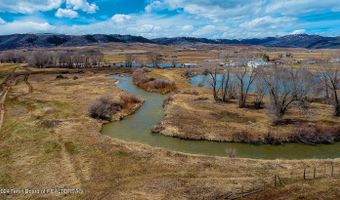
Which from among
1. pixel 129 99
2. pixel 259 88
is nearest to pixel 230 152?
pixel 259 88

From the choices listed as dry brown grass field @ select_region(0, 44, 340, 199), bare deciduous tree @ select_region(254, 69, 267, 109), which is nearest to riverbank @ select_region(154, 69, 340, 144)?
dry brown grass field @ select_region(0, 44, 340, 199)

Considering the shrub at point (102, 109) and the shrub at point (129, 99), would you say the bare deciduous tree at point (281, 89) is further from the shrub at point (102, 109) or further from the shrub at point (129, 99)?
the shrub at point (102, 109)

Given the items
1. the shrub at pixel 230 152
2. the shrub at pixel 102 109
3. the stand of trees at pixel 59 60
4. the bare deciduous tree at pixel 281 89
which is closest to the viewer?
the shrub at pixel 230 152

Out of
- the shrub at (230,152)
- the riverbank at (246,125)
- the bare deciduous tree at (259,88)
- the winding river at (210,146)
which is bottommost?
the winding river at (210,146)

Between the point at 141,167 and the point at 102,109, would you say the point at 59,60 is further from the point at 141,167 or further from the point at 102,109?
the point at 141,167

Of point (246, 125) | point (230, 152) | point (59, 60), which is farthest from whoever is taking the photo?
point (59, 60)

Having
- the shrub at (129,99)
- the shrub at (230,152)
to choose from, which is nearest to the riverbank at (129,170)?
the shrub at (230,152)

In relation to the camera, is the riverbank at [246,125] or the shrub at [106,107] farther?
the shrub at [106,107]

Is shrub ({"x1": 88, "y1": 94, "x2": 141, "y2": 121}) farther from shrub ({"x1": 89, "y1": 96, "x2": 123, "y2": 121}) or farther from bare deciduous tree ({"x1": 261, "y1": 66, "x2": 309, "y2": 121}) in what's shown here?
bare deciduous tree ({"x1": 261, "y1": 66, "x2": 309, "y2": 121})
